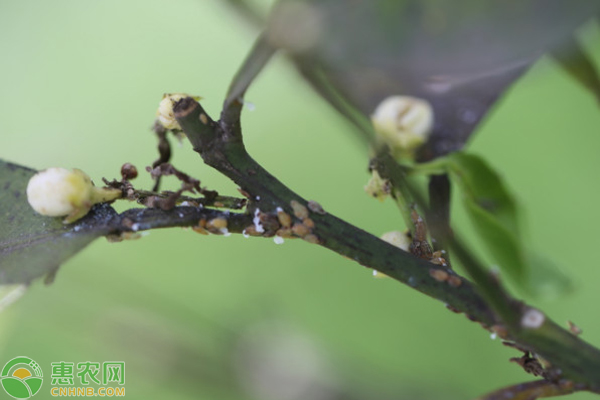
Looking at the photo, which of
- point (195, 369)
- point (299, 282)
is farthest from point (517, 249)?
point (299, 282)

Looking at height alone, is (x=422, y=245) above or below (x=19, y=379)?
above

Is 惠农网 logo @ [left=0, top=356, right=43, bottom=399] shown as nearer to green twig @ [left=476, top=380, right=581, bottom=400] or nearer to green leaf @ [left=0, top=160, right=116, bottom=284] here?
green leaf @ [left=0, top=160, right=116, bottom=284]

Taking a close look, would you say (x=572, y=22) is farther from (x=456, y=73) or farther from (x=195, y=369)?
(x=195, y=369)

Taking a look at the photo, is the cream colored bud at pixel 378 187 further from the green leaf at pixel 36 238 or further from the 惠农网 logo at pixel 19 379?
the 惠农网 logo at pixel 19 379

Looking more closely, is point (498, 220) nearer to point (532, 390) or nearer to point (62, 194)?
point (532, 390)

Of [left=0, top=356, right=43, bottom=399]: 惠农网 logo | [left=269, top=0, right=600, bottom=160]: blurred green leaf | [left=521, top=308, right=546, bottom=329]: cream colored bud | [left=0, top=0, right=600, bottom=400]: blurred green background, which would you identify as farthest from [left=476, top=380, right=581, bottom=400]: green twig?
[left=0, top=0, right=600, bottom=400]: blurred green background

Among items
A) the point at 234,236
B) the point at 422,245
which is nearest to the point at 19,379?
the point at 422,245

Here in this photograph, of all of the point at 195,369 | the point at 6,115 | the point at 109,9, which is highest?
the point at 109,9

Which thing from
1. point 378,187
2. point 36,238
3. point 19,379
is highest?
point 378,187
